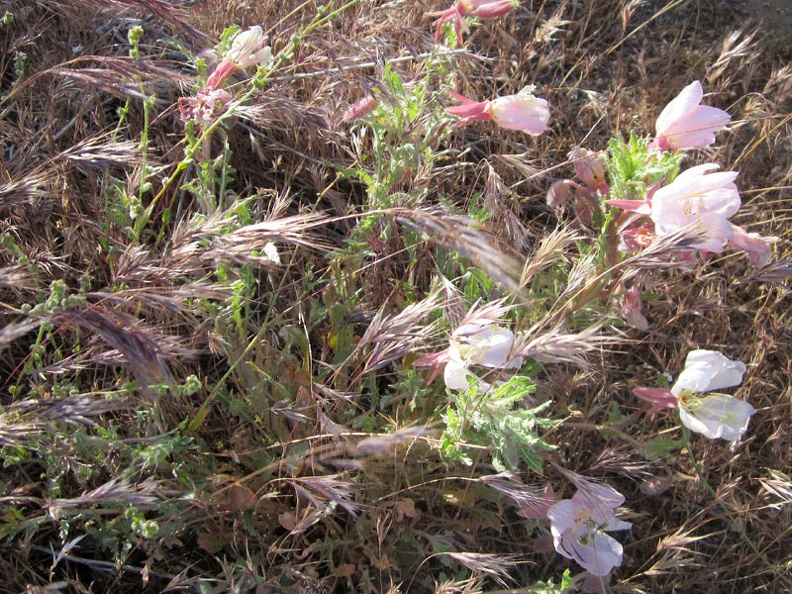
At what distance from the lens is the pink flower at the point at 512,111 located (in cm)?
154

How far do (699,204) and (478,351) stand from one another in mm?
494

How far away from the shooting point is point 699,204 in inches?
52.4

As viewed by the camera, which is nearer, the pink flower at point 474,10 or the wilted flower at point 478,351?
the wilted flower at point 478,351

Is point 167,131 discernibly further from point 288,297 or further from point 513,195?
point 513,195

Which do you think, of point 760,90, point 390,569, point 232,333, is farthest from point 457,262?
point 760,90

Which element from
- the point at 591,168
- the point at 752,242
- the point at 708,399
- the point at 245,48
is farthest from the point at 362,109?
the point at 708,399

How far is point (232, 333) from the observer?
1.67m

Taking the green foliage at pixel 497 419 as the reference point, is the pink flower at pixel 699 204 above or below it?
above

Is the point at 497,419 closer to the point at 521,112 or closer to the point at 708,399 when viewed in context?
the point at 708,399

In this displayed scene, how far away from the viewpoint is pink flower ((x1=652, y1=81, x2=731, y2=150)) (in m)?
1.50

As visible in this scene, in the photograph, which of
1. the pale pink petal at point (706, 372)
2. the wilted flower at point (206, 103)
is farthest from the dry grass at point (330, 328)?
the pale pink petal at point (706, 372)

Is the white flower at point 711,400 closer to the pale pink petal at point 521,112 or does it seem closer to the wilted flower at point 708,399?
the wilted flower at point 708,399

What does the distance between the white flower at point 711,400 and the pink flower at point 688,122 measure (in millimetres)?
451

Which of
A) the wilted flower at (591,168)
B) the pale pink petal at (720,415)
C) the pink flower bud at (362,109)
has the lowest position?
the pale pink petal at (720,415)
